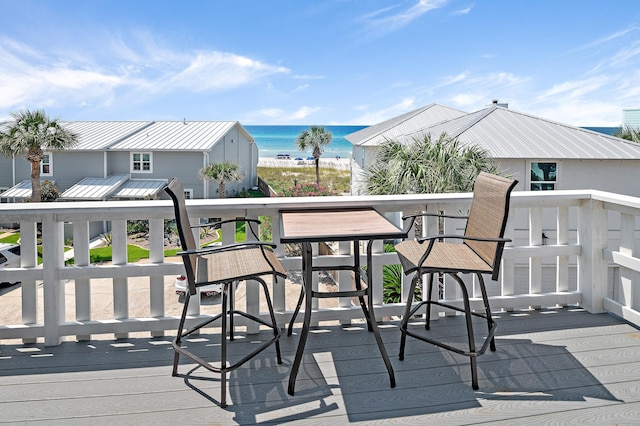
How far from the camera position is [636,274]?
2.82 metres

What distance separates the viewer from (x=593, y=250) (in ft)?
9.78

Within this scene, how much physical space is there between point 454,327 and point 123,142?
19235 mm

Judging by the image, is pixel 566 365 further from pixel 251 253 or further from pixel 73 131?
pixel 73 131

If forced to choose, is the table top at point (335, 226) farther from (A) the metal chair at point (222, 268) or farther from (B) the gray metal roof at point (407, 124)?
(B) the gray metal roof at point (407, 124)

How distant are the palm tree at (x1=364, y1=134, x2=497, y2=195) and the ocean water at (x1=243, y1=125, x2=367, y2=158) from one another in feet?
145

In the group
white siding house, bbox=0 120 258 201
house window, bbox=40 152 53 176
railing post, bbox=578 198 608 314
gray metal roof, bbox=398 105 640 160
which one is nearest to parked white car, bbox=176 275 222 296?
railing post, bbox=578 198 608 314

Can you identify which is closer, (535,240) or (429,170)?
(535,240)

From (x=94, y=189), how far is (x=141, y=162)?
80.3 inches

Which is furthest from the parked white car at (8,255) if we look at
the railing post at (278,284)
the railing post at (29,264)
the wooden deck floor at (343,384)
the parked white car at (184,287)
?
the railing post at (278,284)

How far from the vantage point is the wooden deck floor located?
6.14ft

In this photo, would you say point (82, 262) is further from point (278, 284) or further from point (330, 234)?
point (330, 234)

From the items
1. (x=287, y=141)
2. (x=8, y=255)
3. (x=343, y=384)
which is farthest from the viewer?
(x=287, y=141)

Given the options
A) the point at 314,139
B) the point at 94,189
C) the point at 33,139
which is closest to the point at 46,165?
the point at 33,139

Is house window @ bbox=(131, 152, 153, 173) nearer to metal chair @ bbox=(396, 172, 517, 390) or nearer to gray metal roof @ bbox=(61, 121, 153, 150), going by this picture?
gray metal roof @ bbox=(61, 121, 153, 150)
